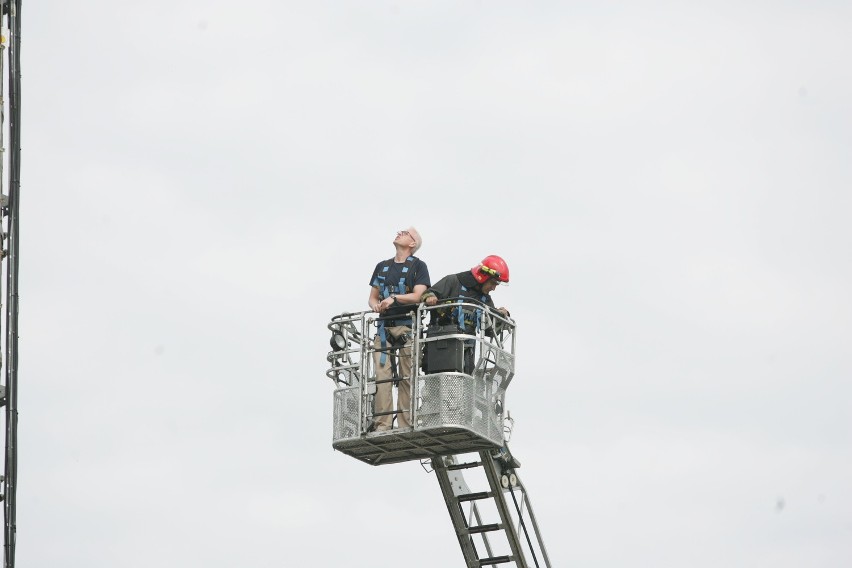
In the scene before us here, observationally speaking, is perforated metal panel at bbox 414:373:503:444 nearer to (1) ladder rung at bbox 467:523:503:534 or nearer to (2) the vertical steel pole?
(1) ladder rung at bbox 467:523:503:534

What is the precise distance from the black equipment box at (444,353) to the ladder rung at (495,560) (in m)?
3.46

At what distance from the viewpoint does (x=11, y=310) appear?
108ft

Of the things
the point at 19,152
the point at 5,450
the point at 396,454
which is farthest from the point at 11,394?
the point at 396,454

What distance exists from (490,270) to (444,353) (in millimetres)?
1538

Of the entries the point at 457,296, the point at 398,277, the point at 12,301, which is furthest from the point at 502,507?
the point at 12,301

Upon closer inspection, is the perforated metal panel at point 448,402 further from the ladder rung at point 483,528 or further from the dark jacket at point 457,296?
the ladder rung at point 483,528

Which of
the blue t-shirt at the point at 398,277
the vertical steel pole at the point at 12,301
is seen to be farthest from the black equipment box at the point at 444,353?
the vertical steel pole at the point at 12,301

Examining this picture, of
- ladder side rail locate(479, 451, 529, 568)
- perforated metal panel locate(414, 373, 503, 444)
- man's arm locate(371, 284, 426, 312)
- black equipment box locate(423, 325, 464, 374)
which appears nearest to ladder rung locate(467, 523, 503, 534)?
ladder side rail locate(479, 451, 529, 568)

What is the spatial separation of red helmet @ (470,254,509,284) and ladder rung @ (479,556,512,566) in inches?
164

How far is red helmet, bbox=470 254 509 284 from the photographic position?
34219 mm

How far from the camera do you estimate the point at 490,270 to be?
112 ft

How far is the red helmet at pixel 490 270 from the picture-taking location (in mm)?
34219

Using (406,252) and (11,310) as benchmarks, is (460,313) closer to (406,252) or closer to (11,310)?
(406,252)

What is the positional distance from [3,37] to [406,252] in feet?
21.2
